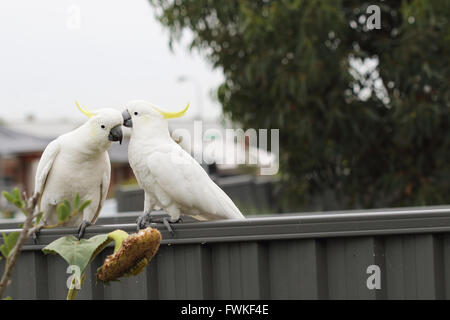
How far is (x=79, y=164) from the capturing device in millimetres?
1719

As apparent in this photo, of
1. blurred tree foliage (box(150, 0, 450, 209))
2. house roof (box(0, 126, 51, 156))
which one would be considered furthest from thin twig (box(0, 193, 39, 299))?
house roof (box(0, 126, 51, 156))

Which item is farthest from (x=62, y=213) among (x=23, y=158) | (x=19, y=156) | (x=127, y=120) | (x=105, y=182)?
(x=23, y=158)

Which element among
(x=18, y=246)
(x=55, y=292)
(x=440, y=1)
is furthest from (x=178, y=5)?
(x=18, y=246)

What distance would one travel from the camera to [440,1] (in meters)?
4.22

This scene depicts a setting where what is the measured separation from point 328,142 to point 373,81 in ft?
2.18

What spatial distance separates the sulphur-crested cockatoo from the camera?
162cm

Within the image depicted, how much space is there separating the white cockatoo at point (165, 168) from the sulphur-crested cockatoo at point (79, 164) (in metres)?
0.07

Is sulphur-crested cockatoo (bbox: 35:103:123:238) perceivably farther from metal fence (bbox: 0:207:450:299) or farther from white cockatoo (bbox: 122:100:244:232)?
metal fence (bbox: 0:207:450:299)

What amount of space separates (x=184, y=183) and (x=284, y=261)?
369mm

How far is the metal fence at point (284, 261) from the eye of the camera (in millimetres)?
1437

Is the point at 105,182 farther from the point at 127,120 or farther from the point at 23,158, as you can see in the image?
the point at 23,158

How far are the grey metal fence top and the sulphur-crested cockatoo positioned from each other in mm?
178

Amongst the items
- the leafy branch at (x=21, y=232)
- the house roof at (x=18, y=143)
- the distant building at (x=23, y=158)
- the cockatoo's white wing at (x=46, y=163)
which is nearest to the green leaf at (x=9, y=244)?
the leafy branch at (x=21, y=232)

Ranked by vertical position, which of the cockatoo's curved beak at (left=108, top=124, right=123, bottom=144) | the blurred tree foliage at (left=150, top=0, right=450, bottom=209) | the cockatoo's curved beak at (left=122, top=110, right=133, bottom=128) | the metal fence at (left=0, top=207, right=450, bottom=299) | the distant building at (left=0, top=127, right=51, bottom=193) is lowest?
the metal fence at (left=0, top=207, right=450, bottom=299)
